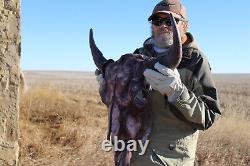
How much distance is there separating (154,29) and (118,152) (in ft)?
2.62

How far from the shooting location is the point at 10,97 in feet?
13.6

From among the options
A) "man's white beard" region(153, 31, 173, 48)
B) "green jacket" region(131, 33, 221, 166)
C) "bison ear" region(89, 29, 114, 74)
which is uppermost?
"man's white beard" region(153, 31, 173, 48)

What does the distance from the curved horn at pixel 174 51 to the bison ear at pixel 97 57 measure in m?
0.50

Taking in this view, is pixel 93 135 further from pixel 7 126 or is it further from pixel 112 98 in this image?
pixel 112 98

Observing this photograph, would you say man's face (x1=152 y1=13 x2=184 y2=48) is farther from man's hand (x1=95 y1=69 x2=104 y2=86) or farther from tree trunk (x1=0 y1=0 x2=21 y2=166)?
tree trunk (x1=0 y1=0 x2=21 y2=166)

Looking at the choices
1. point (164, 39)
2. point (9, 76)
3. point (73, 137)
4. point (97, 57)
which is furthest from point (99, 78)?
point (73, 137)

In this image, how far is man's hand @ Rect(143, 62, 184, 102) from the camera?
2.52 m

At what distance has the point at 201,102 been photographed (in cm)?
271

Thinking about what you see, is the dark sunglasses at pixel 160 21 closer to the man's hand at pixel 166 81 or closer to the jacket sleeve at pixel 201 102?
the jacket sleeve at pixel 201 102

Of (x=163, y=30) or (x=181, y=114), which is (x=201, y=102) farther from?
(x=163, y=30)

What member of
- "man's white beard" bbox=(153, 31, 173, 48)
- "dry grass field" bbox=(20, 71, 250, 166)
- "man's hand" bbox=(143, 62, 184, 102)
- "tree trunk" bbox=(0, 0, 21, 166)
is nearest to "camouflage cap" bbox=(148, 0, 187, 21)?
"man's white beard" bbox=(153, 31, 173, 48)

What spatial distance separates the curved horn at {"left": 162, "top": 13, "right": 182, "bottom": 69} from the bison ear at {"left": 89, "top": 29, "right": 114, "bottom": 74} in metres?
0.50

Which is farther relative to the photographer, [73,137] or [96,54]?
[73,137]

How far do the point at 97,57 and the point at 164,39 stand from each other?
44cm
